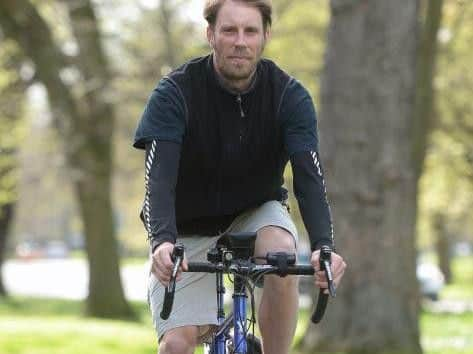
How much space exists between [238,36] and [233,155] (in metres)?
0.48

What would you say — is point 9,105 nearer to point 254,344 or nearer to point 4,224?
point 254,344

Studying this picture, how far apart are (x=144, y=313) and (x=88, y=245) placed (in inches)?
235

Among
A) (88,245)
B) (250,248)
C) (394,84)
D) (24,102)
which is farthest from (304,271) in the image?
(88,245)

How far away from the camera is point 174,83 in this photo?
4.75 m

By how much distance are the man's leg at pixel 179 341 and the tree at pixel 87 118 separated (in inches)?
662

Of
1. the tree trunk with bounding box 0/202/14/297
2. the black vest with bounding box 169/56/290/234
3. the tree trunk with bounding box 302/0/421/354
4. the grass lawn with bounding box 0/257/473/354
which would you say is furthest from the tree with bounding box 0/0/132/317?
the black vest with bounding box 169/56/290/234

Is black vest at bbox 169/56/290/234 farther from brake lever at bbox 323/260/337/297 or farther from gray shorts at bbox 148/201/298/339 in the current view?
brake lever at bbox 323/260/337/297

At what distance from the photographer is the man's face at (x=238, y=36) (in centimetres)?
452

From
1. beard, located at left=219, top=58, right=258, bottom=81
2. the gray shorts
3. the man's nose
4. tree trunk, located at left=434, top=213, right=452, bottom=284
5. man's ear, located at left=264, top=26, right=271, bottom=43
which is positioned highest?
man's ear, located at left=264, top=26, right=271, bottom=43

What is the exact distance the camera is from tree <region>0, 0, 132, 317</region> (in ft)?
70.7

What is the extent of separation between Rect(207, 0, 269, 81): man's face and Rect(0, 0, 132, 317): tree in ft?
54.9

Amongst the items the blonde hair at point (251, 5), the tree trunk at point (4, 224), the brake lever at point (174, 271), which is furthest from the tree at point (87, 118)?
the brake lever at point (174, 271)

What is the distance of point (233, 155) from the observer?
186 inches

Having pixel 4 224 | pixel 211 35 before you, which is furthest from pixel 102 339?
pixel 4 224
